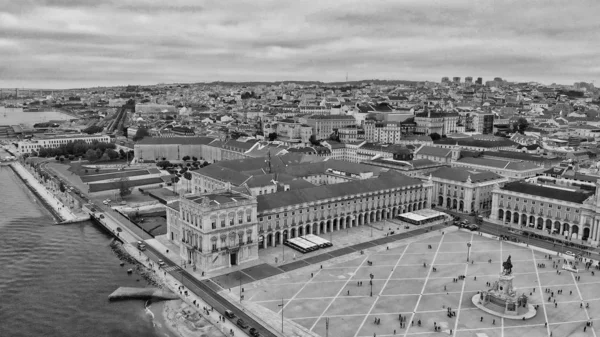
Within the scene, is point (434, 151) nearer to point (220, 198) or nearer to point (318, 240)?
point (318, 240)

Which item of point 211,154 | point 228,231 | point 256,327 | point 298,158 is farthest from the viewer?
point 211,154

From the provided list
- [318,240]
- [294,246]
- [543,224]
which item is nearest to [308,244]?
[294,246]

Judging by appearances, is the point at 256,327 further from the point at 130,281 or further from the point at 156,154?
the point at 156,154

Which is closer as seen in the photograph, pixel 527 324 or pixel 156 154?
pixel 527 324

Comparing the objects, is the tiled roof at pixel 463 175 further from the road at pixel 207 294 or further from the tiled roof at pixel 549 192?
the road at pixel 207 294

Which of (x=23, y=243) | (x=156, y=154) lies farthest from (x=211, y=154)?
(x=23, y=243)

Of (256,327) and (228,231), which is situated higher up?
(228,231)
